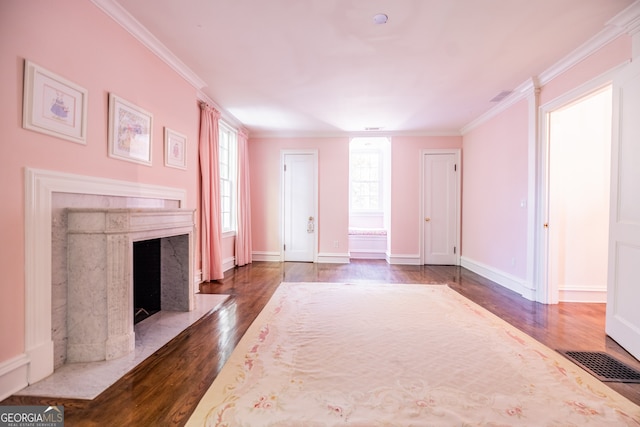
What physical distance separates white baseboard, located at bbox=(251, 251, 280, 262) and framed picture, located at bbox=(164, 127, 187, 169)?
2.84 m

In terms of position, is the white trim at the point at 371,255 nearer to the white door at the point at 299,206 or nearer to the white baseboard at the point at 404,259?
the white baseboard at the point at 404,259

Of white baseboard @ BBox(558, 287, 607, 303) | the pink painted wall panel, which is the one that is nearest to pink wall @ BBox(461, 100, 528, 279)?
white baseboard @ BBox(558, 287, 607, 303)

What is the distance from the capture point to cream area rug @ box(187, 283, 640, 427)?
54.9 inches

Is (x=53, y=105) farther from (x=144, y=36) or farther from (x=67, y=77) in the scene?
(x=144, y=36)

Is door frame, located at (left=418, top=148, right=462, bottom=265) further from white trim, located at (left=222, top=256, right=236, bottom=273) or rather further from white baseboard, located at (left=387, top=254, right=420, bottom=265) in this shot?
white trim, located at (left=222, top=256, right=236, bottom=273)

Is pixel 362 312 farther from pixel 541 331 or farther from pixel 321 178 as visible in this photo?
pixel 321 178

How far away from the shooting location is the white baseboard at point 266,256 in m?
5.71

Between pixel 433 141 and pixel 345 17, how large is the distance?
3.91 m

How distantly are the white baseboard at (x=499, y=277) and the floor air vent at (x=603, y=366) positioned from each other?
1471 mm

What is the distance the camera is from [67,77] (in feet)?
6.00

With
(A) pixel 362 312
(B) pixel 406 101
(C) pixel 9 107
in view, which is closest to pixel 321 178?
(B) pixel 406 101

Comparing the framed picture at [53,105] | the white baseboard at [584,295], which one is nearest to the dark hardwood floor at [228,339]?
the white baseboard at [584,295]

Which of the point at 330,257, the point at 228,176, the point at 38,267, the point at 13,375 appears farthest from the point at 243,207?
the point at 13,375

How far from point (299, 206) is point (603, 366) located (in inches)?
183
